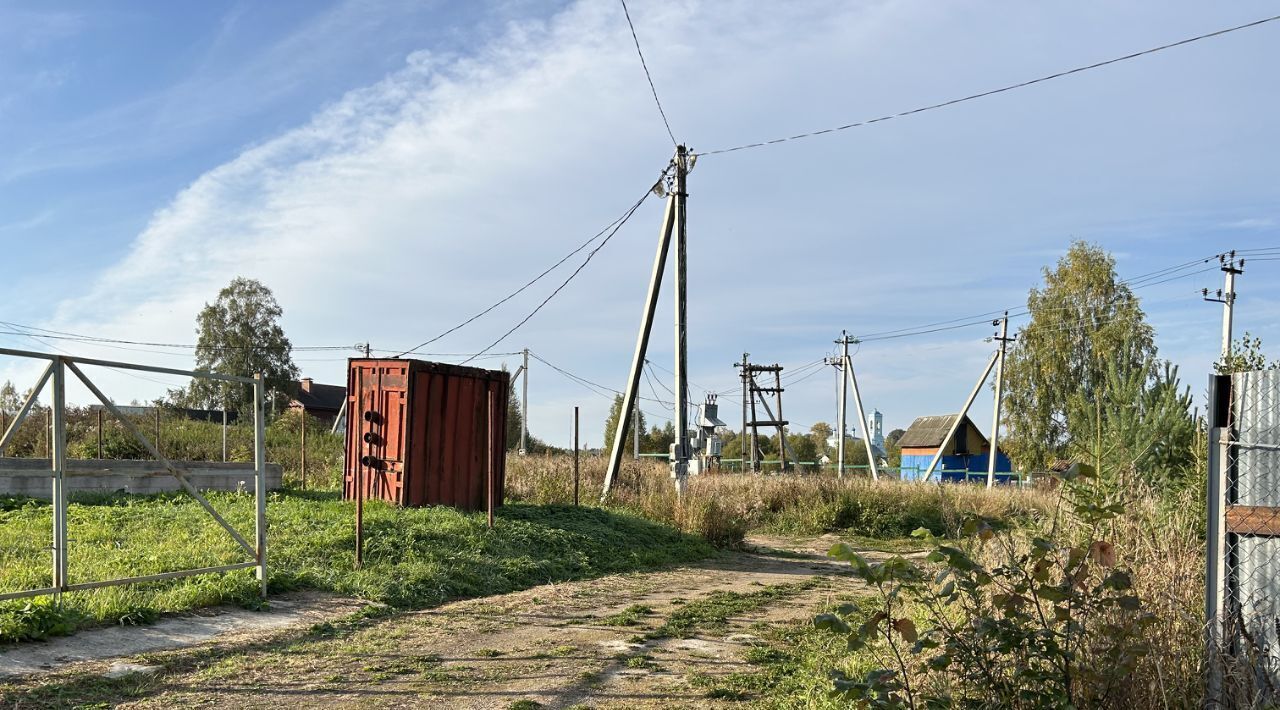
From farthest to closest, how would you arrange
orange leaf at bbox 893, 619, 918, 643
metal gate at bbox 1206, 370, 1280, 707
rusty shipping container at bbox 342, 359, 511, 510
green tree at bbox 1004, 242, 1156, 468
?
green tree at bbox 1004, 242, 1156, 468 → rusty shipping container at bbox 342, 359, 511, 510 → metal gate at bbox 1206, 370, 1280, 707 → orange leaf at bbox 893, 619, 918, 643

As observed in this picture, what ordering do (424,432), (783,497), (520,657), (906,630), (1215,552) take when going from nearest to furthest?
(906,630) < (1215,552) < (520,657) < (424,432) < (783,497)

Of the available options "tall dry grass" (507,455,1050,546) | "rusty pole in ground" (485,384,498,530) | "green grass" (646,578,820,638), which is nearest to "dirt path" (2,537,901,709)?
"green grass" (646,578,820,638)

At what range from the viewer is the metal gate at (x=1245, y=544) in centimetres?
434

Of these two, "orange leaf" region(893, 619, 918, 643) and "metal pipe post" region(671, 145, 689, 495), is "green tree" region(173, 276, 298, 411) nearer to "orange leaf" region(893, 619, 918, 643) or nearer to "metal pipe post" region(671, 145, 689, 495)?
"metal pipe post" region(671, 145, 689, 495)

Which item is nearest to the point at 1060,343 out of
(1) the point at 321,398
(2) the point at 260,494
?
(2) the point at 260,494

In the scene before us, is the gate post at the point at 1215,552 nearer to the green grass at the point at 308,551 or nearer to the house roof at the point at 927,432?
the green grass at the point at 308,551

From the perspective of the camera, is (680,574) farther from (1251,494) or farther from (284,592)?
(1251,494)

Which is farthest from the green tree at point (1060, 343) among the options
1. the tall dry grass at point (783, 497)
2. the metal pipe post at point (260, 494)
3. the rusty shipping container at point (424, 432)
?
the metal pipe post at point (260, 494)

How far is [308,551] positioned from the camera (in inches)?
382

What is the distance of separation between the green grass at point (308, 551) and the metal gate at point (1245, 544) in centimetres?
641

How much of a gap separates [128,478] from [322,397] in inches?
2042

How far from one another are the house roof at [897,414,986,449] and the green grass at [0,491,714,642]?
41.2 metres

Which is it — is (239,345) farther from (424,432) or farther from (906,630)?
(906,630)

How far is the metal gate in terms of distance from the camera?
4344 mm
